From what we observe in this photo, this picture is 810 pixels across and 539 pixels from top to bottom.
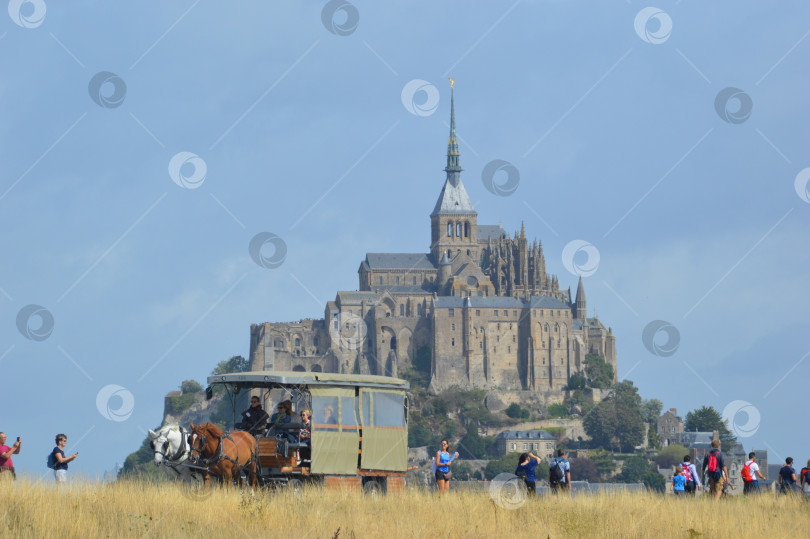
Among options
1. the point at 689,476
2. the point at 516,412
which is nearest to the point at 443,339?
the point at 516,412

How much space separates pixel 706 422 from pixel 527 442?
23272 millimetres

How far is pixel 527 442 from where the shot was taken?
13562 centimetres

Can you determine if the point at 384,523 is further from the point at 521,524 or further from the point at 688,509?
the point at 688,509

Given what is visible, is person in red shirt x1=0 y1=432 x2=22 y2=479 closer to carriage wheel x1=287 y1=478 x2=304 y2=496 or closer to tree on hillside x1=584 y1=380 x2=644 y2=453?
carriage wheel x1=287 y1=478 x2=304 y2=496

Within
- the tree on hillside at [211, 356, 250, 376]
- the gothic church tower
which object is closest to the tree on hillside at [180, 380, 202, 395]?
the tree on hillside at [211, 356, 250, 376]

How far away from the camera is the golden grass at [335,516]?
19109 mm

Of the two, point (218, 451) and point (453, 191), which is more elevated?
point (453, 191)

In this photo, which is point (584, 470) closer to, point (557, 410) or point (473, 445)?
point (473, 445)

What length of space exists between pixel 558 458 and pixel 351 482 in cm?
399

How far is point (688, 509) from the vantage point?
2289cm

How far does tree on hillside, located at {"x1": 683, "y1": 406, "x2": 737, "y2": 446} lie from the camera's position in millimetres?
146875

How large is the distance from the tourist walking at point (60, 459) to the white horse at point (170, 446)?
1280mm

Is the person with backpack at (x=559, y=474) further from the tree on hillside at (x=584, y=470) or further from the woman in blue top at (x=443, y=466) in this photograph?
the tree on hillside at (x=584, y=470)

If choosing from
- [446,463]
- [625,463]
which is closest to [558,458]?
[446,463]
